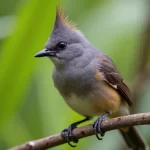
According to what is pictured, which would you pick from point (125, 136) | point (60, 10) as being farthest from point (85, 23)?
point (125, 136)

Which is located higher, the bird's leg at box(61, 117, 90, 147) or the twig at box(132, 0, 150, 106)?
the twig at box(132, 0, 150, 106)

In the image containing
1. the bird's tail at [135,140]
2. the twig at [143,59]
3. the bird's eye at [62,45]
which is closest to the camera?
the twig at [143,59]

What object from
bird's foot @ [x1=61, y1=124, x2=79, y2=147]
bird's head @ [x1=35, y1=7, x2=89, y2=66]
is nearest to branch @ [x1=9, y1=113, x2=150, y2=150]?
bird's foot @ [x1=61, y1=124, x2=79, y2=147]

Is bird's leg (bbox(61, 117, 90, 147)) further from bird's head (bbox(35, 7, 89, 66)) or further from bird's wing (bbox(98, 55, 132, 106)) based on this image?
bird's head (bbox(35, 7, 89, 66))

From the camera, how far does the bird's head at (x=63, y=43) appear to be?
8.54ft

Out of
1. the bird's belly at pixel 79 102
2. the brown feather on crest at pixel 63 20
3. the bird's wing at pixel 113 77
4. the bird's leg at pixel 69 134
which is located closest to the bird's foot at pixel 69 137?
the bird's leg at pixel 69 134

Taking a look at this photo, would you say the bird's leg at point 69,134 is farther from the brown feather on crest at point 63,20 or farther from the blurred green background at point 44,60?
the brown feather on crest at point 63,20

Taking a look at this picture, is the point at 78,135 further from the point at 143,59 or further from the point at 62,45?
the point at 62,45

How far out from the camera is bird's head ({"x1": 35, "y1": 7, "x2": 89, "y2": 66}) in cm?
260

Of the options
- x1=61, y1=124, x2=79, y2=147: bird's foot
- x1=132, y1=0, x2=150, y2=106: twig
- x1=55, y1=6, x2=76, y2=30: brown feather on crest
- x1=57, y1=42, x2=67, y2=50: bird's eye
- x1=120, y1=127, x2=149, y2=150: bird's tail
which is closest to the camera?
x1=132, y1=0, x2=150, y2=106: twig

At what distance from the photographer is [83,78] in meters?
2.59

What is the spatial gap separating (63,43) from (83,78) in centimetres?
31

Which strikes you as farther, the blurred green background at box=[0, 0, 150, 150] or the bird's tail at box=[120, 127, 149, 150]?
the bird's tail at box=[120, 127, 149, 150]

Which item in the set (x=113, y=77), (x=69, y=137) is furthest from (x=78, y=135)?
(x=113, y=77)
